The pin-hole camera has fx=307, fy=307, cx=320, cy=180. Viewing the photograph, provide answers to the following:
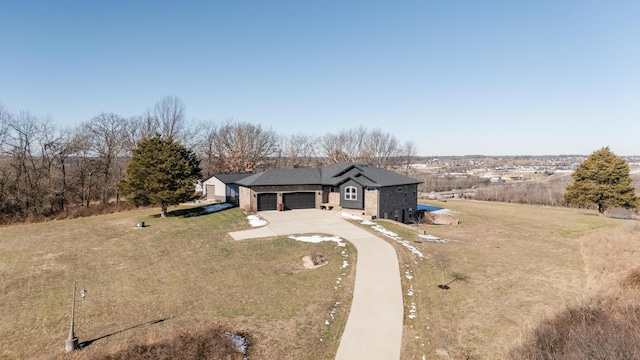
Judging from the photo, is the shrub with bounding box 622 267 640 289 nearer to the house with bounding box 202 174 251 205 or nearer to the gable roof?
the gable roof

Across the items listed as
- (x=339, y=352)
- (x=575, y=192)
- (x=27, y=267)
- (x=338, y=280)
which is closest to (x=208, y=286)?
(x=338, y=280)

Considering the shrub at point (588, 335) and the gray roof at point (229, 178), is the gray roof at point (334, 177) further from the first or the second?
the shrub at point (588, 335)

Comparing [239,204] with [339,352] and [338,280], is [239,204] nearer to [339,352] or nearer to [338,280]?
[338,280]

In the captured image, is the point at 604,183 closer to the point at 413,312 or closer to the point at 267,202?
the point at 413,312

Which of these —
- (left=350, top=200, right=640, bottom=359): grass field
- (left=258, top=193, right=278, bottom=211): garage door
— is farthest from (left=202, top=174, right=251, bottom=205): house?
(left=350, top=200, right=640, bottom=359): grass field

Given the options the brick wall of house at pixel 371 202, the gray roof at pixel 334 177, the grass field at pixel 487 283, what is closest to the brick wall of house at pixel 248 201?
the gray roof at pixel 334 177
